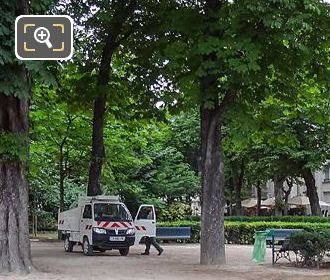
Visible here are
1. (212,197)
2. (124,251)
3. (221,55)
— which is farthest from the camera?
(124,251)

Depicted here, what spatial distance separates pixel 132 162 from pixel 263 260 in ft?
52.2

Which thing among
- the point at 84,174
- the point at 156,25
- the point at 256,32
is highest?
Answer: the point at 156,25

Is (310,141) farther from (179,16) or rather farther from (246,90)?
(179,16)

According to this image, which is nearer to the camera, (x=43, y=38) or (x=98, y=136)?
(x=43, y=38)

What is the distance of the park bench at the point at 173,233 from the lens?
94.3 feet

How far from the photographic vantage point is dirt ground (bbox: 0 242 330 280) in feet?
48.1

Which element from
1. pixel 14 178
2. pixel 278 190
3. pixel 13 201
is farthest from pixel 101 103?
pixel 278 190

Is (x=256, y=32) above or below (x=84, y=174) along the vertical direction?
above

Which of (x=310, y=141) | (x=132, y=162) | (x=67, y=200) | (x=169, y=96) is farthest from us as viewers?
(x=67, y=200)

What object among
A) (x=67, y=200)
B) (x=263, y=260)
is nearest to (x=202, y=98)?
(x=263, y=260)

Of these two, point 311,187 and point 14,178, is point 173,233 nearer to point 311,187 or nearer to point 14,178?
point 14,178

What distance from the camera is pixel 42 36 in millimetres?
6113

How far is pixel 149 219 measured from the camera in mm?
22234

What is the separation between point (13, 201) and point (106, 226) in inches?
258
